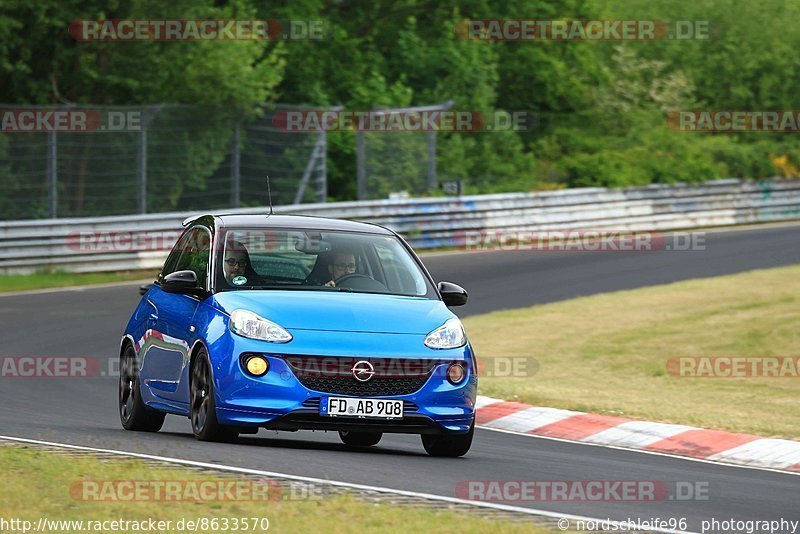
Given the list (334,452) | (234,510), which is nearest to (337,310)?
(334,452)

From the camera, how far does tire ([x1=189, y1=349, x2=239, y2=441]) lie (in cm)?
1012

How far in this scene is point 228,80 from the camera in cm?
3166

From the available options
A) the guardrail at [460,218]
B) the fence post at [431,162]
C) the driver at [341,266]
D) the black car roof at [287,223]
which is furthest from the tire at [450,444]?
the fence post at [431,162]

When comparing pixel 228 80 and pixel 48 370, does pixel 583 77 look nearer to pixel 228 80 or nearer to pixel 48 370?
pixel 228 80

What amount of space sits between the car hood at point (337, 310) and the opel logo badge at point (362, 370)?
0.78 feet

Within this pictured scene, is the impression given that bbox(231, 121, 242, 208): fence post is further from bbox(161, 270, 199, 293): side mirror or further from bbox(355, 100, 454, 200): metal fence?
bbox(161, 270, 199, 293): side mirror

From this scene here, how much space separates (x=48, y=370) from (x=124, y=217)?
10.8 metres

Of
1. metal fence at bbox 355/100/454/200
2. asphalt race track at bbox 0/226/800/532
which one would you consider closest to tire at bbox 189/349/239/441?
asphalt race track at bbox 0/226/800/532

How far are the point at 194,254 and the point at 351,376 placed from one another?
81.0 inches

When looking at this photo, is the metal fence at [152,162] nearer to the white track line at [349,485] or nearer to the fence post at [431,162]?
the fence post at [431,162]

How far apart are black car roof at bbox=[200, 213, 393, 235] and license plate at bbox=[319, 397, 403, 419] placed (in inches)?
66.3

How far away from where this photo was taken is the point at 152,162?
28.4 meters

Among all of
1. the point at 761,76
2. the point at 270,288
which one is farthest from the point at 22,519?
the point at 761,76

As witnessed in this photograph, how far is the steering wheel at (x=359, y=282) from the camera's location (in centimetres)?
1095
